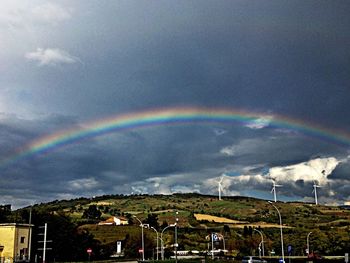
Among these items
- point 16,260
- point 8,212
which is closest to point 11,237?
point 16,260

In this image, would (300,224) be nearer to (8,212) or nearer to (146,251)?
(146,251)

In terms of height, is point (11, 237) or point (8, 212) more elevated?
point (8, 212)

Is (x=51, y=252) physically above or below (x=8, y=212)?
below

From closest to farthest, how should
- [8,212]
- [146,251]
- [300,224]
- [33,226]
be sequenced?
[33,226]
[8,212]
[146,251]
[300,224]

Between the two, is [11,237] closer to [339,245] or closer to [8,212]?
[8,212]

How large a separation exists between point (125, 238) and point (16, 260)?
65454 millimetres

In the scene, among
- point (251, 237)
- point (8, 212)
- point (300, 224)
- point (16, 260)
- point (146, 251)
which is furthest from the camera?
point (300, 224)

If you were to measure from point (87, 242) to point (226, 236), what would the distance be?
76.6 metres

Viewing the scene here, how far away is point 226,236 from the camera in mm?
176250

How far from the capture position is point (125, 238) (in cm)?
14838

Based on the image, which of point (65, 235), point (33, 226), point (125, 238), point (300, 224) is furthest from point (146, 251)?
point (300, 224)

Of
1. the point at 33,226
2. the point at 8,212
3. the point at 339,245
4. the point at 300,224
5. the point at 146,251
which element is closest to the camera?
the point at 33,226

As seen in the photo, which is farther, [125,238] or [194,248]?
[194,248]

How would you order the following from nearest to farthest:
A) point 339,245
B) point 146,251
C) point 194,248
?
point 339,245, point 146,251, point 194,248
